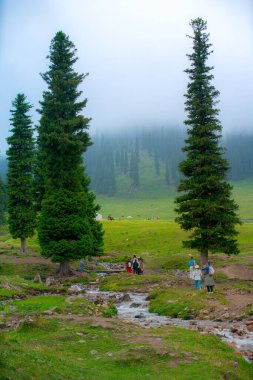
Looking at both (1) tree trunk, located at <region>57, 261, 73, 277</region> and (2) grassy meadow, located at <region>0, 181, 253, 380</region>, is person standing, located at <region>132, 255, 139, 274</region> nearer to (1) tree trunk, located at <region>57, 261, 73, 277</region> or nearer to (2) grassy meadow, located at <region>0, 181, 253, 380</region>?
(2) grassy meadow, located at <region>0, 181, 253, 380</region>

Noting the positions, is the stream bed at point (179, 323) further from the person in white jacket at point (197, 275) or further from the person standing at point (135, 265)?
the person standing at point (135, 265)

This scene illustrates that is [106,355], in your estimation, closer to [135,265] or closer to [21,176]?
[135,265]

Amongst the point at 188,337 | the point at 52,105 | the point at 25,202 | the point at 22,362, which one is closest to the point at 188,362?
the point at 188,337

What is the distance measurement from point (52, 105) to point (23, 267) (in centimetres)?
1955

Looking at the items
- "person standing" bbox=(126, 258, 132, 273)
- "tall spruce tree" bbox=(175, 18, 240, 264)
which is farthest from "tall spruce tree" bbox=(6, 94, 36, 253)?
"tall spruce tree" bbox=(175, 18, 240, 264)

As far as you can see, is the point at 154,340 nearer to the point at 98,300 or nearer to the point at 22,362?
the point at 22,362

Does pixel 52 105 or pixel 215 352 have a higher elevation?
pixel 52 105

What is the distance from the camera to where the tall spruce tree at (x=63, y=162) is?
46.6 metres

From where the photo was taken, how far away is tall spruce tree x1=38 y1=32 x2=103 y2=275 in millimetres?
46625

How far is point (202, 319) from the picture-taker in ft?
85.1

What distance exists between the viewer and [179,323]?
82.2 feet

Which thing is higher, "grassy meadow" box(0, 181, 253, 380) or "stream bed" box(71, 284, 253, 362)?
"grassy meadow" box(0, 181, 253, 380)

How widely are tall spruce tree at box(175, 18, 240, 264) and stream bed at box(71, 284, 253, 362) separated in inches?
350

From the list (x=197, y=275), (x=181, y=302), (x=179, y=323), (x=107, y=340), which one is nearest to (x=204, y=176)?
(x=197, y=275)
